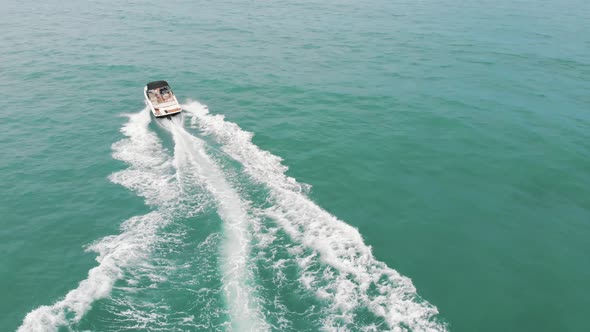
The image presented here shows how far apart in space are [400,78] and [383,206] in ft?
117

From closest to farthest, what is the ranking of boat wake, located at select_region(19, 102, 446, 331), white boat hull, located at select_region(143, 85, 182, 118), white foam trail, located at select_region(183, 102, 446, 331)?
boat wake, located at select_region(19, 102, 446, 331), white foam trail, located at select_region(183, 102, 446, 331), white boat hull, located at select_region(143, 85, 182, 118)

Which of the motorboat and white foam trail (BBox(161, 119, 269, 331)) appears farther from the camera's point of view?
the motorboat

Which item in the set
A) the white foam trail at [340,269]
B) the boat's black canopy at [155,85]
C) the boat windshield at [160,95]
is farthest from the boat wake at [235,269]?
the boat's black canopy at [155,85]

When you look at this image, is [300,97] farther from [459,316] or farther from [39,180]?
[459,316]

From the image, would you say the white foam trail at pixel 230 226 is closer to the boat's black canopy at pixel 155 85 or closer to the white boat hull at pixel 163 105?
the white boat hull at pixel 163 105

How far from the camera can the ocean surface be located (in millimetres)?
28250

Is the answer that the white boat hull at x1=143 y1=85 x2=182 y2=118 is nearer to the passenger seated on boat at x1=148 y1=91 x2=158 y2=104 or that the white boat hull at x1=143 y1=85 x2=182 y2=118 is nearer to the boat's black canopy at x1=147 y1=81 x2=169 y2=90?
the passenger seated on boat at x1=148 y1=91 x2=158 y2=104

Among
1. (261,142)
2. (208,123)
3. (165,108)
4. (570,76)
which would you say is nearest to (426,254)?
(261,142)

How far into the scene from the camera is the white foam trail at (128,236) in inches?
1094

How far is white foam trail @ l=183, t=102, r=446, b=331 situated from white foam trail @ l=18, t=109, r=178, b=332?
9.95 metres

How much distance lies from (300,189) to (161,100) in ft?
94.3

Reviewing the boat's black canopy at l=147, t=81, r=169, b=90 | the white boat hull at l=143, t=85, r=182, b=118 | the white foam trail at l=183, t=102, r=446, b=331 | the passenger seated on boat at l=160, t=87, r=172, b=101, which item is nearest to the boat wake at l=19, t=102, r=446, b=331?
the white foam trail at l=183, t=102, r=446, b=331

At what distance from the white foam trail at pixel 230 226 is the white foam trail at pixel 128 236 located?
2766mm

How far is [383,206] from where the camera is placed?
1496 inches
